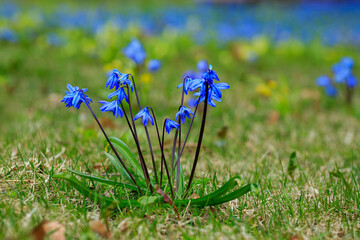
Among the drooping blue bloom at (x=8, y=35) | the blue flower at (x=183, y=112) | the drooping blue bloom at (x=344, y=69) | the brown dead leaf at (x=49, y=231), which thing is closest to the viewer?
the brown dead leaf at (x=49, y=231)

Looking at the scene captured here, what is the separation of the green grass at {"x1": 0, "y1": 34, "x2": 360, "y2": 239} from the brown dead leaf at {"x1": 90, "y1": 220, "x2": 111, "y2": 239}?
0.04 m

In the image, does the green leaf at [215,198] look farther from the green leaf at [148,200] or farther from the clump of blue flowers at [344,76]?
the clump of blue flowers at [344,76]

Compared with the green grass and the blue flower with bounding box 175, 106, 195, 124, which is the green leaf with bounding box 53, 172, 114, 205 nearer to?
the green grass

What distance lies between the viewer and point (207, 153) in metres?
3.00

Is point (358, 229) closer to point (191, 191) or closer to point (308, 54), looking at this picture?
point (191, 191)

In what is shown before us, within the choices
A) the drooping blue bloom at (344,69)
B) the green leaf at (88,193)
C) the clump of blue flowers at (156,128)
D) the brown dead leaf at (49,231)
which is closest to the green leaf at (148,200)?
the clump of blue flowers at (156,128)

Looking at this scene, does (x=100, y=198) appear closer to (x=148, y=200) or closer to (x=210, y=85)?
(x=148, y=200)

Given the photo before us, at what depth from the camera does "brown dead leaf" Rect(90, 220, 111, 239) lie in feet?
5.27

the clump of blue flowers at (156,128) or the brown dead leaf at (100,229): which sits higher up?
the clump of blue flowers at (156,128)

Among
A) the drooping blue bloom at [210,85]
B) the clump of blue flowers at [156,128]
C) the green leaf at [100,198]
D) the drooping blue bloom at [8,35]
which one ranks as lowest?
the green leaf at [100,198]

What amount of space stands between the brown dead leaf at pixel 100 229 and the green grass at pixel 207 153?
38 mm

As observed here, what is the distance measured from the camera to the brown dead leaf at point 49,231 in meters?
1.48

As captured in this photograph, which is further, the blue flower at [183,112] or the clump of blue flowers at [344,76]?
the clump of blue flowers at [344,76]

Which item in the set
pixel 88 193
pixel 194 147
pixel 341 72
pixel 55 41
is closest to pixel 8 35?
pixel 55 41
